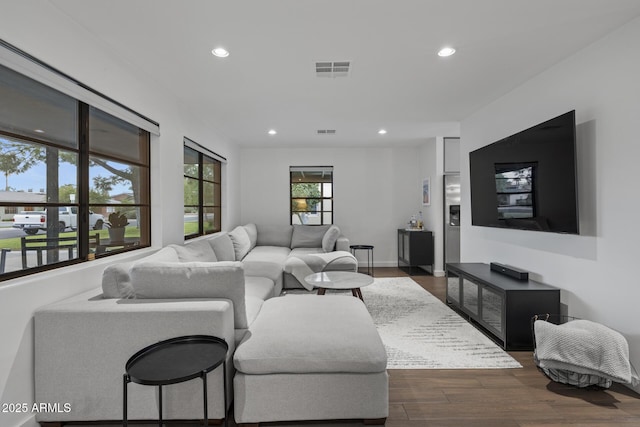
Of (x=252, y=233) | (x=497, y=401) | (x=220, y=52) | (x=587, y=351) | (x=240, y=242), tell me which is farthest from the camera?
(x=252, y=233)

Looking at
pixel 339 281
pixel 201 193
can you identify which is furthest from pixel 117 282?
pixel 201 193

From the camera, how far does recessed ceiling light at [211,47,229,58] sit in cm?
252

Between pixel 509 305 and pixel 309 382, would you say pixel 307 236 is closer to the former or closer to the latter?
pixel 509 305

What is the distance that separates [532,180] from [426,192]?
10.7 feet

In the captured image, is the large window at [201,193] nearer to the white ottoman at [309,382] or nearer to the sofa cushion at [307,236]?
the sofa cushion at [307,236]

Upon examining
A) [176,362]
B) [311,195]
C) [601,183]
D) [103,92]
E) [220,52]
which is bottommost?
[176,362]

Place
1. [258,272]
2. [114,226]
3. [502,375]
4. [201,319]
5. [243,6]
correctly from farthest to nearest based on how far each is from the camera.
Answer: [258,272], [114,226], [502,375], [243,6], [201,319]

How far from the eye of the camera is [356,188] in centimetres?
673

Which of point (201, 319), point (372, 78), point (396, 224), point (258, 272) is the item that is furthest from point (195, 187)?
point (396, 224)

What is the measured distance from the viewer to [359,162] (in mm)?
6711

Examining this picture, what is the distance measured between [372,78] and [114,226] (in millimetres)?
2672

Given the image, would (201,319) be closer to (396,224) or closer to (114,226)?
(114,226)

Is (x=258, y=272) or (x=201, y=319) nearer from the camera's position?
(x=201, y=319)

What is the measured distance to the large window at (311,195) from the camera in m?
6.80
